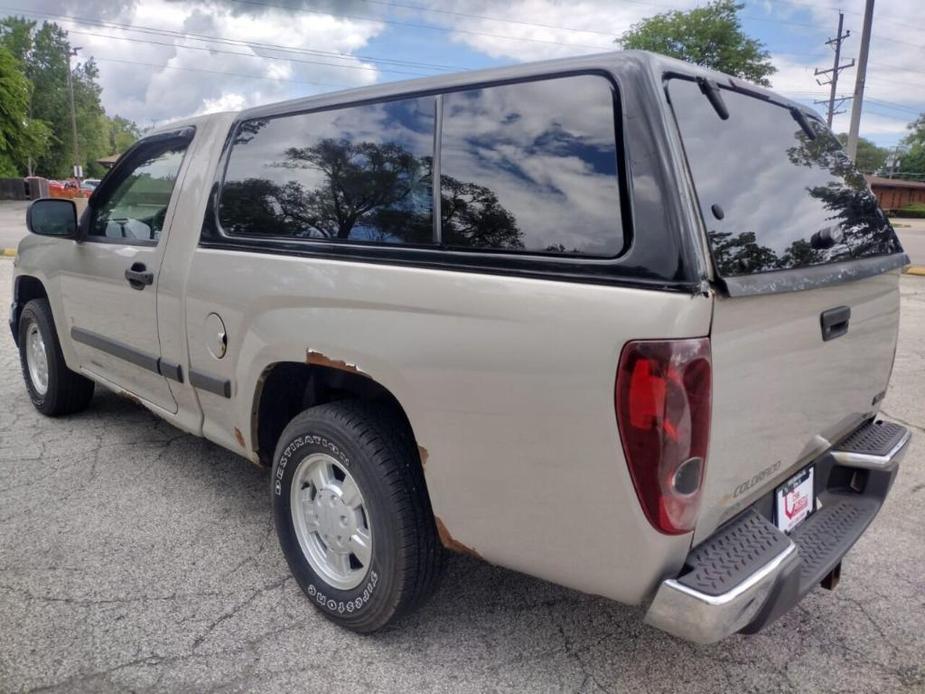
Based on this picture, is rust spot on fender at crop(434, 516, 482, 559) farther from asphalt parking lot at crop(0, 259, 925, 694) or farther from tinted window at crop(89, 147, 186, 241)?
tinted window at crop(89, 147, 186, 241)

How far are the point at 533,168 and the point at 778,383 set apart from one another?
35.6 inches

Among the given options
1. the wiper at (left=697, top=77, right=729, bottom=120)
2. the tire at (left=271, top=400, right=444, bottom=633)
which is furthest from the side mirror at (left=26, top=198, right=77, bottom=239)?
the wiper at (left=697, top=77, right=729, bottom=120)

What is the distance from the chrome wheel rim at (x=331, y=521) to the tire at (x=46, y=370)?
8.46 feet

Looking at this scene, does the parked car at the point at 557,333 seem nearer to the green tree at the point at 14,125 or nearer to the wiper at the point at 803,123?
the wiper at the point at 803,123

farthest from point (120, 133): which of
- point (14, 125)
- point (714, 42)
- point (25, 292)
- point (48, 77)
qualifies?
point (25, 292)

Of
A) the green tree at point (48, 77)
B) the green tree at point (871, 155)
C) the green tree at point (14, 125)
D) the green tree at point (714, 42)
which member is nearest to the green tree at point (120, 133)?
the green tree at point (48, 77)

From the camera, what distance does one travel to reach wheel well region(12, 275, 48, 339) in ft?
14.8

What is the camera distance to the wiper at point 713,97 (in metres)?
2.01

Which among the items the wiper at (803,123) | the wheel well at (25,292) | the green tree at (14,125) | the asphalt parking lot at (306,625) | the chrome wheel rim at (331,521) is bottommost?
the asphalt parking lot at (306,625)

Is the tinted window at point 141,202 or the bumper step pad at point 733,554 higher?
the tinted window at point 141,202

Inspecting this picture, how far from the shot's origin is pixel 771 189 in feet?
6.98

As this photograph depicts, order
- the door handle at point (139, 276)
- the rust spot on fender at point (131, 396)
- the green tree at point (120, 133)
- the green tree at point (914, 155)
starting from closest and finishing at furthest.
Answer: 1. the door handle at point (139, 276)
2. the rust spot on fender at point (131, 396)
3. the green tree at point (914, 155)
4. the green tree at point (120, 133)

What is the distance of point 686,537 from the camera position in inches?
69.4

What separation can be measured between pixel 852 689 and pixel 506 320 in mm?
1629
